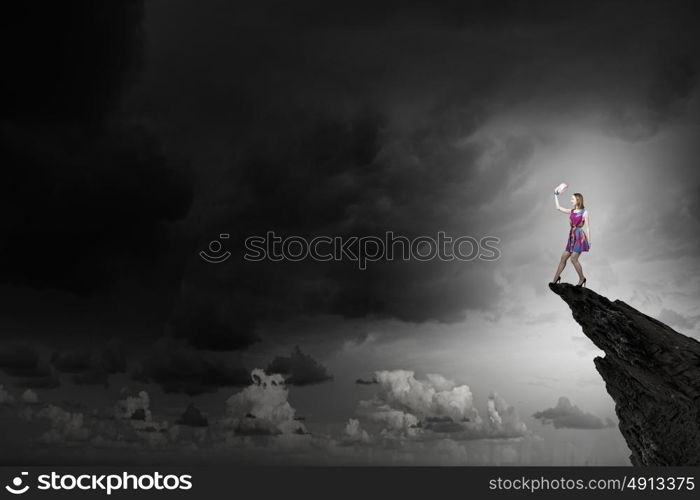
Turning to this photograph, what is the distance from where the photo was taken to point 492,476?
27172 mm

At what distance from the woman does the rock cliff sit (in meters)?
1.71

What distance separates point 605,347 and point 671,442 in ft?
18.8

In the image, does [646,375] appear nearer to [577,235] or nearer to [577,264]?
[577,264]

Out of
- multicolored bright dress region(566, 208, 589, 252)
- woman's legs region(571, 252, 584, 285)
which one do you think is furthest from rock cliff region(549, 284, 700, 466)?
multicolored bright dress region(566, 208, 589, 252)

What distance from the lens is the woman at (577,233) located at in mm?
33094

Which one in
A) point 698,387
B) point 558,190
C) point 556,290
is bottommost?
point 698,387

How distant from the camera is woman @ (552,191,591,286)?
33094mm

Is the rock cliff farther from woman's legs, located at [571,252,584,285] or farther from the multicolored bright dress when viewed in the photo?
the multicolored bright dress

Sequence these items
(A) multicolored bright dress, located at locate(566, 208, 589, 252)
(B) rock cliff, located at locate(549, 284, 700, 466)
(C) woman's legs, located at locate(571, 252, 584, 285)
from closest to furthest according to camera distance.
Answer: (B) rock cliff, located at locate(549, 284, 700, 466), (A) multicolored bright dress, located at locate(566, 208, 589, 252), (C) woman's legs, located at locate(571, 252, 584, 285)

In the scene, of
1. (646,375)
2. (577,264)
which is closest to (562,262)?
(577,264)

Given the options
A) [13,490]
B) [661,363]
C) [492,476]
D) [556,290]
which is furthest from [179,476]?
[661,363]

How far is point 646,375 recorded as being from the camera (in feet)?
107

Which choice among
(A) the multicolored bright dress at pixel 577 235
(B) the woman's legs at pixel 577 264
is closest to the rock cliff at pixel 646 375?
(B) the woman's legs at pixel 577 264

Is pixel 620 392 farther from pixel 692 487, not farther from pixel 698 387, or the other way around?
pixel 692 487
